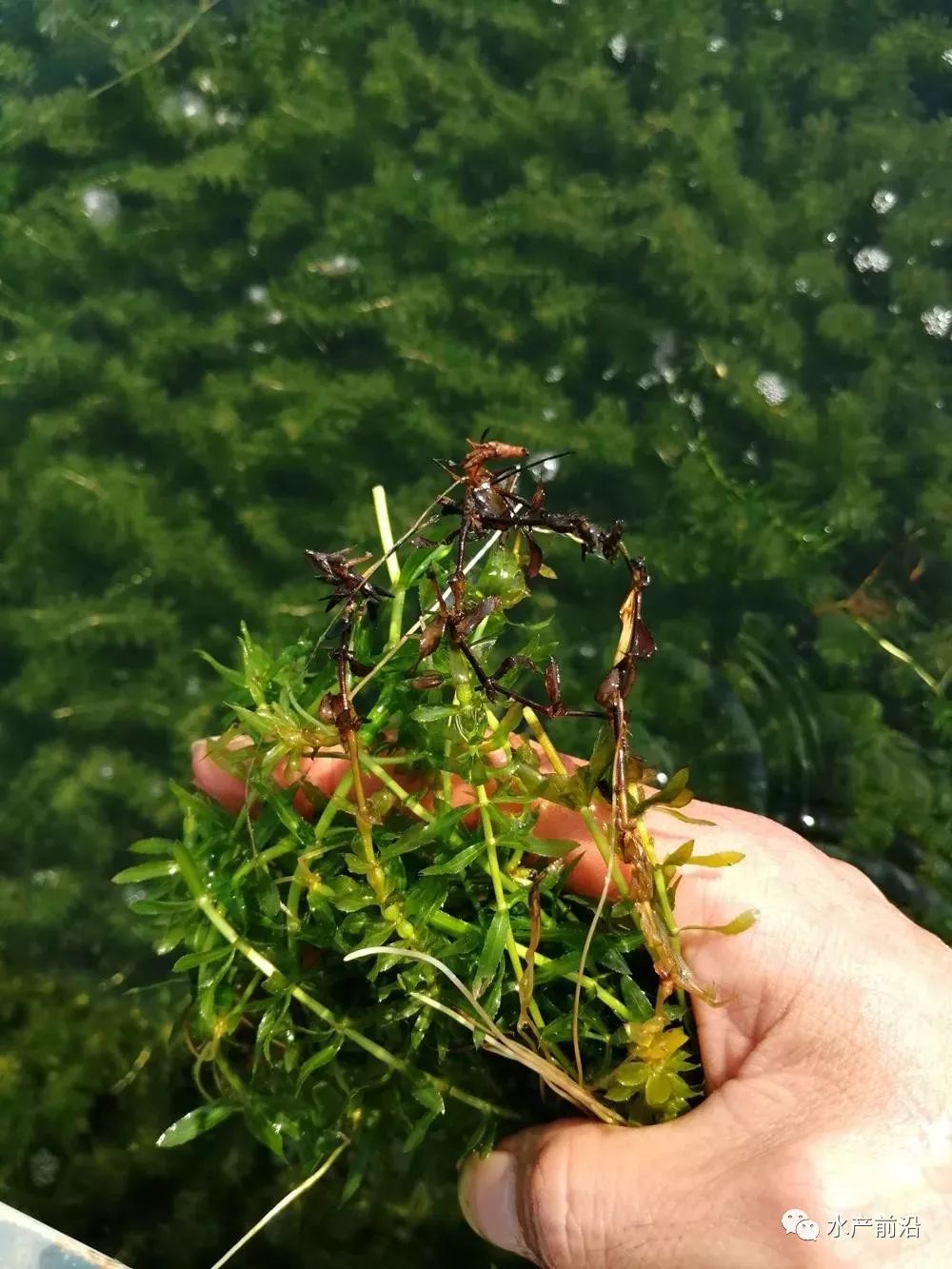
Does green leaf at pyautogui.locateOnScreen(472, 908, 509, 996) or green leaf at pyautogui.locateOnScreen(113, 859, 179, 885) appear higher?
green leaf at pyautogui.locateOnScreen(472, 908, 509, 996)

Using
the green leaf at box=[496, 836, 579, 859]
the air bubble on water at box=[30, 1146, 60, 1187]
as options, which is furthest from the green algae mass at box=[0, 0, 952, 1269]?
the green leaf at box=[496, 836, 579, 859]

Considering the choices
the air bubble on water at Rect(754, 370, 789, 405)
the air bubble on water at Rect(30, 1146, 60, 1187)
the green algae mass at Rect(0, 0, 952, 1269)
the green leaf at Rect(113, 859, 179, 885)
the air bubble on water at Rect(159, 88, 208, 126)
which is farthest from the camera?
the air bubble on water at Rect(159, 88, 208, 126)

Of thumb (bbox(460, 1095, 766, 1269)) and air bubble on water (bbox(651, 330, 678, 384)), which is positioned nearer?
thumb (bbox(460, 1095, 766, 1269))

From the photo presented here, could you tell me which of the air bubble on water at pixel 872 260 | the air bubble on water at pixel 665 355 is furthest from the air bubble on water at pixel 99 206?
the air bubble on water at pixel 872 260

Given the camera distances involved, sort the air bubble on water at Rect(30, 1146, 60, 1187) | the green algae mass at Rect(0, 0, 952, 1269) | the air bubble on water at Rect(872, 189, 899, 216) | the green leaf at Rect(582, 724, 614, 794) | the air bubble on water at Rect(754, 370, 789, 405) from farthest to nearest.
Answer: the air bubble on water at Rect(872, 189, 899, 216), the air bubble on water at Rect(754, 370, 789, 405), the green algae mass at Rect(0, 0, 952, 1269), the air bubble on water at Rect(30, 1146, 60, 1187), the green leaf at Rect(582, 724, 614, 794)

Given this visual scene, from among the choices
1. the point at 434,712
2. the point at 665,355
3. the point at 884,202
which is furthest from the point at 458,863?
the point at 884,202

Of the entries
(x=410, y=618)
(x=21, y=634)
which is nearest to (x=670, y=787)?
(x=410, y=618)

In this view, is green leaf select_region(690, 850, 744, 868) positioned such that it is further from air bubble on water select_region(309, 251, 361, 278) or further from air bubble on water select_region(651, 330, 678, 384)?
air bubble on water select_region(309, 251, 361, 278)
